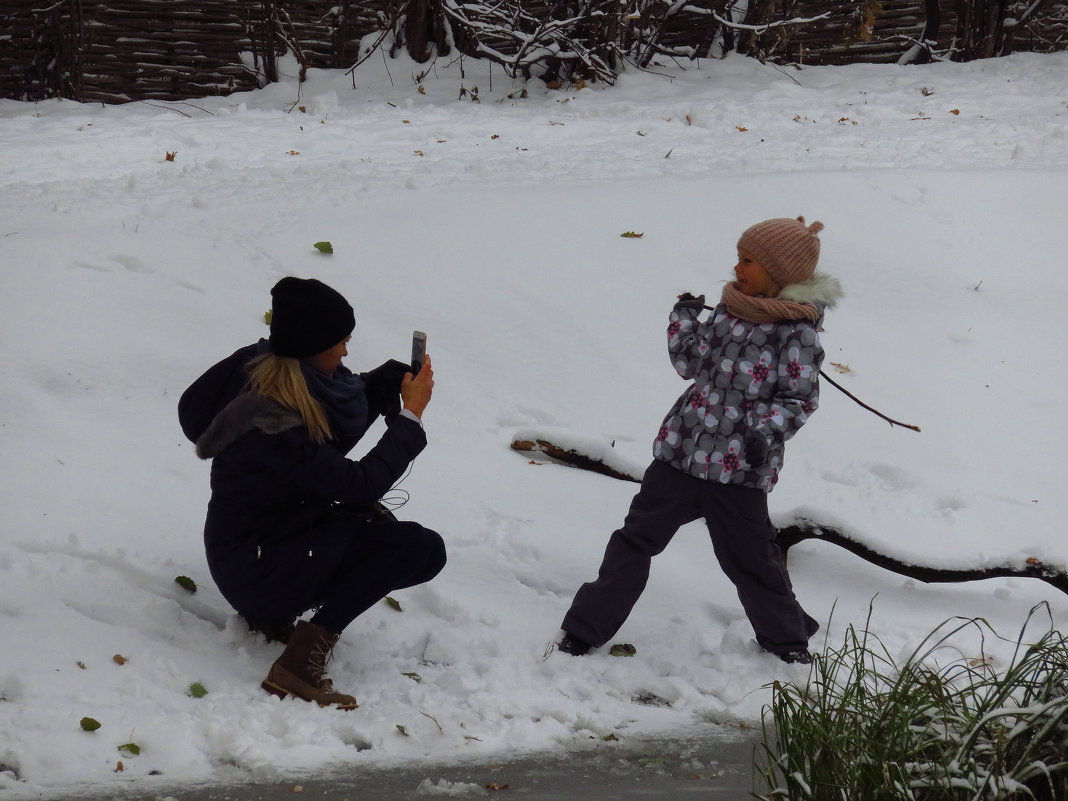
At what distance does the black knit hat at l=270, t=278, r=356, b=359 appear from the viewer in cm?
305

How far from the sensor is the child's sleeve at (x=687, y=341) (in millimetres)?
3654

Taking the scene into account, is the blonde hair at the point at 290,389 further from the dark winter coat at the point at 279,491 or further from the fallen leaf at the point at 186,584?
the fallen leaf at the point at 186,584

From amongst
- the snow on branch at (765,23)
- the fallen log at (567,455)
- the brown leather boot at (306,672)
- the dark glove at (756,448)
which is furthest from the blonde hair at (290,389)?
the snow on branch at (765,23)

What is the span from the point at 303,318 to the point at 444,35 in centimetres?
917

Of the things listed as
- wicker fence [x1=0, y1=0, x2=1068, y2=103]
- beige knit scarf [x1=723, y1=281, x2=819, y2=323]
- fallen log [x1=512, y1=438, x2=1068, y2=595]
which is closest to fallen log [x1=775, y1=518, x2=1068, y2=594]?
fallen log [x1=512, y1=438, x2=1068, y2=595]

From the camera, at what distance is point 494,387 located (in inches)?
206

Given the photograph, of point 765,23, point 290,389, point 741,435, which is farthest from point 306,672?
point 765,23

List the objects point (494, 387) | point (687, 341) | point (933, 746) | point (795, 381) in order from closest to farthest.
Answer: point (933, 746) < point (795, 381) < point (687, 341) < point (494, 387)

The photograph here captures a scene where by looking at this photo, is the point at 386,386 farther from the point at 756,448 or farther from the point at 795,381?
the point at 795,381

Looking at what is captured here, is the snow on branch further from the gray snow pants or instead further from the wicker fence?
the gray snow pants

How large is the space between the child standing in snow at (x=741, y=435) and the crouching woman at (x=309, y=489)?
2.23 feet

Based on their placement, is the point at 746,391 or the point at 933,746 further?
the point at 746,391

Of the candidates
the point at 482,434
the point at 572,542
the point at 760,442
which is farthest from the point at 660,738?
the point at 482,434

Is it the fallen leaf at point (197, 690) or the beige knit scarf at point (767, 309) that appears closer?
the fallen leaf at point (197, 690)
